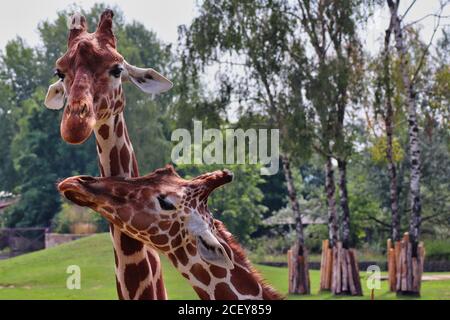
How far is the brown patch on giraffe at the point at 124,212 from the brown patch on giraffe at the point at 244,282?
61 cm

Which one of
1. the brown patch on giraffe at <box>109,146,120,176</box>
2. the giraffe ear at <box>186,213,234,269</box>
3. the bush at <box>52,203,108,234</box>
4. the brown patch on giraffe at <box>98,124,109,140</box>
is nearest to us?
the giraffe ear at <box>186,213,234,269</box>

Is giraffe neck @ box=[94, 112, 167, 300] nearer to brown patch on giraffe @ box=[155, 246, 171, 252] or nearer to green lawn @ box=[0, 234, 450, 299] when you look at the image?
brown patch on giraffe @ box=[155, 246, 171, 252]

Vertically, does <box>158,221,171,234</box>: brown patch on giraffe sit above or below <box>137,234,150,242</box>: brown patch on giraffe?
above

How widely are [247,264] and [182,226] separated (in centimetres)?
42

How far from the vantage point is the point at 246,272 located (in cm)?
493

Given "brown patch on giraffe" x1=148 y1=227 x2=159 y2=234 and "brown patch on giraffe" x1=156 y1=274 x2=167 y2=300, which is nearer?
"brown patch on giraffe" x1=148 y1=227 x2=159 y2=234

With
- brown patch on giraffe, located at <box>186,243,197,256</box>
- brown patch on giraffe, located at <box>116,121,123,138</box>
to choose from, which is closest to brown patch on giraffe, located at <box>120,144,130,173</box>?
brown patch on giraffe, located at <box>116,121,123,138</box>

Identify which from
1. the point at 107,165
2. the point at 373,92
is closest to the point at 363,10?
the point at 373,92

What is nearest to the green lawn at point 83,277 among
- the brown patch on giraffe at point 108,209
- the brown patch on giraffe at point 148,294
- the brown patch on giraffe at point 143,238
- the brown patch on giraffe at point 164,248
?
the brown patch on giraffe at point 148,294

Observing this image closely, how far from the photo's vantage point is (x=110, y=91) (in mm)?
5473

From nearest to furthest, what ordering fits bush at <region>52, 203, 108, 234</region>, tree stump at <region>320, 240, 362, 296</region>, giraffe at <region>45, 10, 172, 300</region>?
giraffe at <region>45, 10, 172, 300</region>
tree stump at <region>320, 240, 362, 296</region>
bush at <region>52, 203, 108, 234</region>

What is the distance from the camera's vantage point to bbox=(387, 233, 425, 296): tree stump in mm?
29203

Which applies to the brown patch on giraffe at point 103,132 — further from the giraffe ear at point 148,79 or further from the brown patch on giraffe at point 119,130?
the giraffe ear at point 148,79

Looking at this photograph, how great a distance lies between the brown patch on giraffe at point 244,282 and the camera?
4.84 meters
